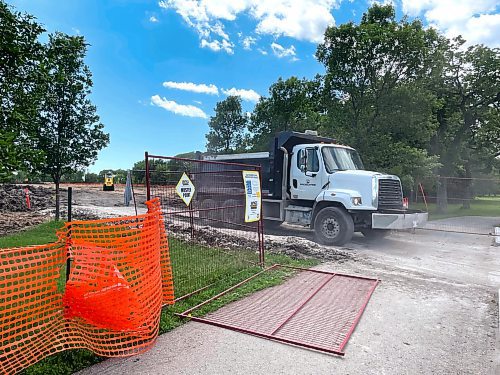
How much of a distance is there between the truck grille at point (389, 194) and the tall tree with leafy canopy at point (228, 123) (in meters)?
21.4

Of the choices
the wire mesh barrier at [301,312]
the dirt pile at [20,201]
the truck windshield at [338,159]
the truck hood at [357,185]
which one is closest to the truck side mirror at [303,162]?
the truck windshield at [338,159]

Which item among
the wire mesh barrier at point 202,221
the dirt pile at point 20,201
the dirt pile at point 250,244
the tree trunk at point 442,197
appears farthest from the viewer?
the tree trunk at point 442,197

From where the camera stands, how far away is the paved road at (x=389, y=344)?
3.26 metres

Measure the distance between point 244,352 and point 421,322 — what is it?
2424mm

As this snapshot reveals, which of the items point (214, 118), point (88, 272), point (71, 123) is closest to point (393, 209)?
point (88, 272)

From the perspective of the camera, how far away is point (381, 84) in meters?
14.4

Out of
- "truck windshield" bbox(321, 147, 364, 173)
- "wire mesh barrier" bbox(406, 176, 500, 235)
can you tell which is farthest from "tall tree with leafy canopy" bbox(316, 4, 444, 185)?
"wire mesh barrier" bbox(406, 176, 500, 235)

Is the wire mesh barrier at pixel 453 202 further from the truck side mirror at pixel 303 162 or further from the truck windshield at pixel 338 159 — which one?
the truck side mirror at pixel 303 162

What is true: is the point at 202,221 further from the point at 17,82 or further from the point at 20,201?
the point at 20,201

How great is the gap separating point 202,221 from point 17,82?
14.7 ft

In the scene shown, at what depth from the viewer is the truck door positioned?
1059 centimetres

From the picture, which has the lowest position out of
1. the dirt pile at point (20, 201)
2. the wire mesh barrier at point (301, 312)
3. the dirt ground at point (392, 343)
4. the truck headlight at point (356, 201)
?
the dirt ground at point (392, 343)

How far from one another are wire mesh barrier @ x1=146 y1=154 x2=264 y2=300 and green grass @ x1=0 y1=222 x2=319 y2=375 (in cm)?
2

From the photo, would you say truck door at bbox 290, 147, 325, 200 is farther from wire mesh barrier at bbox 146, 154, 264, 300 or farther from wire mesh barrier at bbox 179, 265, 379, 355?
wire mesh barrier at bbox 179, 265, 379, 355
